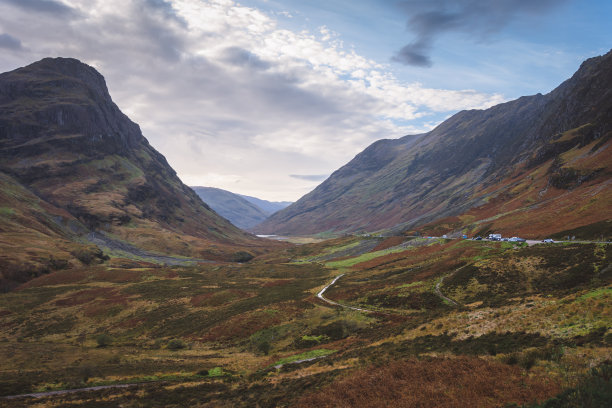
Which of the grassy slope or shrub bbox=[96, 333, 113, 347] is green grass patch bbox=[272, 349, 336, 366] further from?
shrub bbox=[96, 333, 113, 347]

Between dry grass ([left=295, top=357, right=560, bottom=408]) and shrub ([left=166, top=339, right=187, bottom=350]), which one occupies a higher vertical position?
dry grass ([left=295, top=357, right=560, bottom=408])

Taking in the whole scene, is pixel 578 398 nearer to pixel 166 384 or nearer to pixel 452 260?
pixel 166 384

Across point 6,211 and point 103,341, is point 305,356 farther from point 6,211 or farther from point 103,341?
point 6,211

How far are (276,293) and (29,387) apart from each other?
157ft

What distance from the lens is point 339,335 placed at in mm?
41094

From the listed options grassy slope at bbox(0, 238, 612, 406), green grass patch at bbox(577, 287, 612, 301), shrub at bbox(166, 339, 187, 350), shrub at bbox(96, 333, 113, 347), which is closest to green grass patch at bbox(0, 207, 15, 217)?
grassy slope at bbox(0, 238, 612, 406)

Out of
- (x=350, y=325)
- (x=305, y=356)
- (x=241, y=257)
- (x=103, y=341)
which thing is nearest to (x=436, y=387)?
(x=305, y=356)

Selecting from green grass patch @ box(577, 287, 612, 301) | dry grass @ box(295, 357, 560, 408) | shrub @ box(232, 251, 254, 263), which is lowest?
shrub @ box(232, 251, 254, 263)

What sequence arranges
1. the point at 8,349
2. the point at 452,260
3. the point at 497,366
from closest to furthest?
the point at 497,366 < the point at 8,349 < the point at 452,260

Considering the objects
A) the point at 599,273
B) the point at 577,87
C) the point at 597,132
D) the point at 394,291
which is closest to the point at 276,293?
the point at 394,291

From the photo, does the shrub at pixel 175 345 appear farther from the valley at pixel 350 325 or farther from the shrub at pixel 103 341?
the shrub at pixel 103 341

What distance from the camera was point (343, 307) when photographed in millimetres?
53594

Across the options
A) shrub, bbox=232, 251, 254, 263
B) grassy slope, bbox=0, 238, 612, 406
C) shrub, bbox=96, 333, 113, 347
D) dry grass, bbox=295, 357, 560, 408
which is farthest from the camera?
shrub, bbox=232, 251, 254, 263

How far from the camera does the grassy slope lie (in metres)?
17.6
